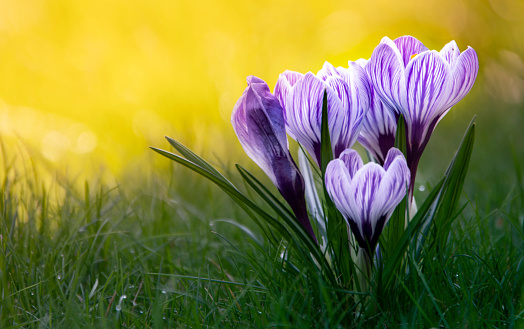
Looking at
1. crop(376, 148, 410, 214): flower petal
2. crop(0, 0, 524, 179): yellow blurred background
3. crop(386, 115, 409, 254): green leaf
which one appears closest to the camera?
crop(376, 148, 410, 214): flower petal

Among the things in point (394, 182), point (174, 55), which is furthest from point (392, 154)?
point (174, 55)

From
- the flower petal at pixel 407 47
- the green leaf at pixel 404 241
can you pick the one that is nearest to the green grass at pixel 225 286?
the green leaf at pixel 404 241

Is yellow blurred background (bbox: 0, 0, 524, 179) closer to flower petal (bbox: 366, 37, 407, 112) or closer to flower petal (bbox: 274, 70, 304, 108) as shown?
flower petal (bbox: 274, 70, 304, 108)

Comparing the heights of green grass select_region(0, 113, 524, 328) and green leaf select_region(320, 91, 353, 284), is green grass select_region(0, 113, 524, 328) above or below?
below

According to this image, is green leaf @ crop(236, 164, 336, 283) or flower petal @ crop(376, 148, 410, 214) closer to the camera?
flower petal @ crop(376, 148, 410, 214)

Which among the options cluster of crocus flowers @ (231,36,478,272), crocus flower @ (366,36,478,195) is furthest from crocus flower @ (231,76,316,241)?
crocus flower @ (366,36,478,195)

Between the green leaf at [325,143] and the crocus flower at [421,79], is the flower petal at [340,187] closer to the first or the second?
the green leaf at [325,143]

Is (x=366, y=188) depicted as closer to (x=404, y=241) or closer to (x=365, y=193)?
(x=365, y=193)

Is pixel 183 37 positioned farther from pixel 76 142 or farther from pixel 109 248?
pixel 109 248
